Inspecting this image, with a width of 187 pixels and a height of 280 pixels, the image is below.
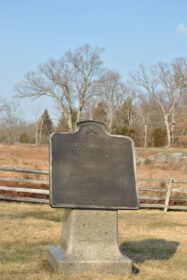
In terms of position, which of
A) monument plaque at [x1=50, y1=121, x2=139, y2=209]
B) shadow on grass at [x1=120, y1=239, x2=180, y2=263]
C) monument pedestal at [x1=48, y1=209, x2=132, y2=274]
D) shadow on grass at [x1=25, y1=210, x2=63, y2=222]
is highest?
monument plaque at [x1=50, y1=121, x2=139, y2=209]

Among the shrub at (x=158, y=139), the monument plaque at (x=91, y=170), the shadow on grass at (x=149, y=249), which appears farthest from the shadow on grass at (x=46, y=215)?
the shrub at (x=158, y=139)

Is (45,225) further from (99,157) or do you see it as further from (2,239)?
(99,157)

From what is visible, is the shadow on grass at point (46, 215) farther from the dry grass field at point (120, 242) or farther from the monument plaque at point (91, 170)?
the monument plaque at point (91, 170)

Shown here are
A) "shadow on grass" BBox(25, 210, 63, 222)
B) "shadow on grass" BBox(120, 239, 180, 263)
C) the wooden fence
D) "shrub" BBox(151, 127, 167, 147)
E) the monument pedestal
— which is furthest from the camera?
"shrub" BBox(151, 127, 167, 147)

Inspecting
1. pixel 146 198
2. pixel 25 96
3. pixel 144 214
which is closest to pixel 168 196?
pixel 146 198

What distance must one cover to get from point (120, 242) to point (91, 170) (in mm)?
2693

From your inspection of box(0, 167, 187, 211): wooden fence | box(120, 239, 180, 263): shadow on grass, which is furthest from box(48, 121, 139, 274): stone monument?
box(0, 167, 187, 211): wooden fence

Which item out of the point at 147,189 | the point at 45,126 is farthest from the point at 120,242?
the point at 45,126

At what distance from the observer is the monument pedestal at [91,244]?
17.6 ft

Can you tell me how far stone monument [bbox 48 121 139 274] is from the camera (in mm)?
5395

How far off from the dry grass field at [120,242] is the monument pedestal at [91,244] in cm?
15

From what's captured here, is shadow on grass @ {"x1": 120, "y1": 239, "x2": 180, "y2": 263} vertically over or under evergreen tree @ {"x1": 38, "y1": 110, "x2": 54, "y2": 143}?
under

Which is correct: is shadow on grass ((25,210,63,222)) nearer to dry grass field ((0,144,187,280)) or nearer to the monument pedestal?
dry grass field ((0,144,187,280))

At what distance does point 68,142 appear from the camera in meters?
5.80
